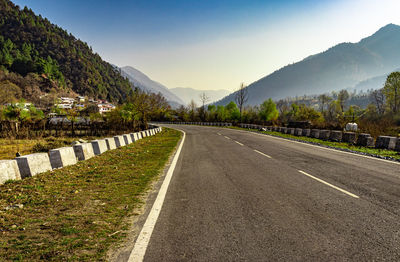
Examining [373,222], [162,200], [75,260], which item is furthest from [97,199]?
[373,222]

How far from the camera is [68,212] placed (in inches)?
162

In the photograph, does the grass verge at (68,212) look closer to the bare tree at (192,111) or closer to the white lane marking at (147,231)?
the white lane marking at (147,231)

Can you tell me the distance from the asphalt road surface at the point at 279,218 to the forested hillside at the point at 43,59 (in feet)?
529

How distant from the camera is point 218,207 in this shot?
169 inches

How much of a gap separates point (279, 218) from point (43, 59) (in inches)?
7520

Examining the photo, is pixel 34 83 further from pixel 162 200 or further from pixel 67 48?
pixel 162 200

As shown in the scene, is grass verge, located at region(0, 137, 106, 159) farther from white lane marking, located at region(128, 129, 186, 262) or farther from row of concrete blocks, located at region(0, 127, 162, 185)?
white lane marking, located at region(128, 129, 186, 262)

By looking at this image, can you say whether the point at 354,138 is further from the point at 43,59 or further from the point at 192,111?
the point at 43,59

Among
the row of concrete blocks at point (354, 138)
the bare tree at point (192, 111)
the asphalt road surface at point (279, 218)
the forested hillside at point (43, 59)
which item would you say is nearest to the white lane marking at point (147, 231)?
the asphalt road surface at point (279, 218)

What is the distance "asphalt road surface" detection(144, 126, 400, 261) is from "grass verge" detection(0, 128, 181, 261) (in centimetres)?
73

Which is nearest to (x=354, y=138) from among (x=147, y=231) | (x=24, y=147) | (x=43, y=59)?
(x=147, y=231)

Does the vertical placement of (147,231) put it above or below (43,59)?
below

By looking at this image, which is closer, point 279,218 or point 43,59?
point 279,218

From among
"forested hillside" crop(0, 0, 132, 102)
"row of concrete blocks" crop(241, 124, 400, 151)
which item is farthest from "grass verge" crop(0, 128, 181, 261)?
"forested hillside" crop(0, 0, 132, 102)
